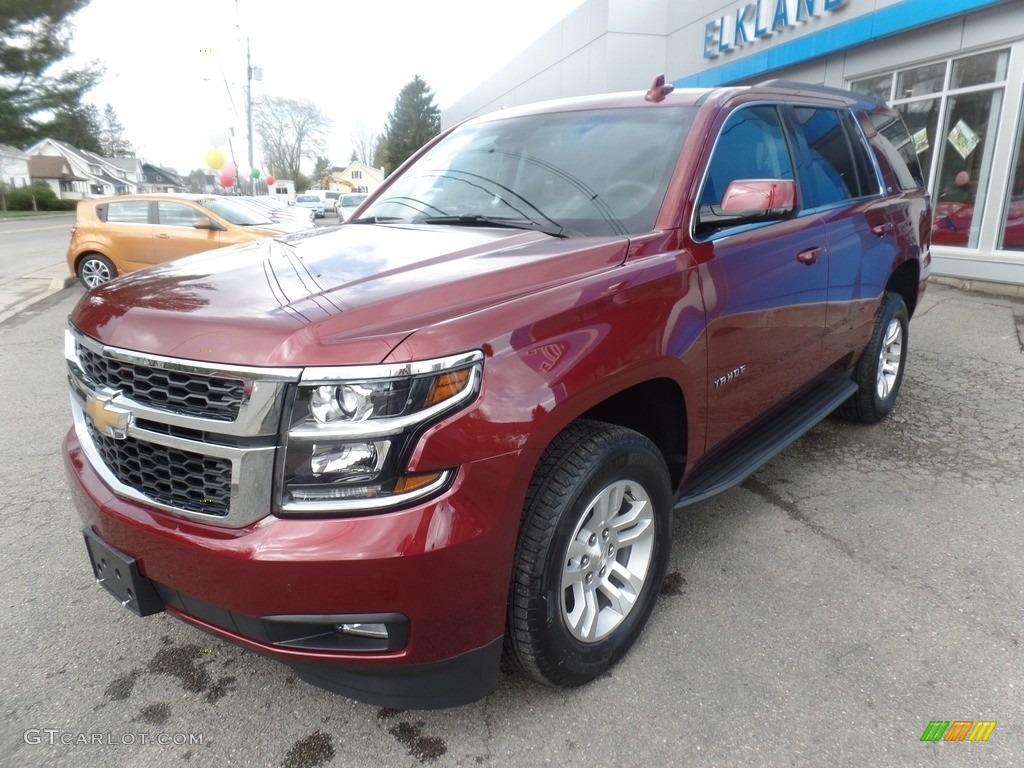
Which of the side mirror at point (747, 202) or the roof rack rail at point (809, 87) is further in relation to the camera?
the roof rack rail at point (809, 87)

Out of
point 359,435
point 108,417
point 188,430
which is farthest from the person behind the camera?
point 108,417

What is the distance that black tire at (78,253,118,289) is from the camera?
1080 centimetres

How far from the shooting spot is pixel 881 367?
4.41m

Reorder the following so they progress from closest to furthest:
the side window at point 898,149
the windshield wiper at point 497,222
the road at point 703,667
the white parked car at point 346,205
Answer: the road at point 703,667, the windshield wiper at point 497,222, the white parked car at point 346,205, the side window at point 898,149

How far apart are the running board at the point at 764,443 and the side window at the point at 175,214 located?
945cm

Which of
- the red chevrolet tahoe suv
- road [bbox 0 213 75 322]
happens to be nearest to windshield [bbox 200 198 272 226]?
road [bbox 0 213 75 322]

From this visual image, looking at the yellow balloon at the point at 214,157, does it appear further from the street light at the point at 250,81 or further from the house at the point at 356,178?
the house at the point at 356,178

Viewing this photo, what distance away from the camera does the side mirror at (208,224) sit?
31.7ft

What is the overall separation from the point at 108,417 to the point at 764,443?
2543mm

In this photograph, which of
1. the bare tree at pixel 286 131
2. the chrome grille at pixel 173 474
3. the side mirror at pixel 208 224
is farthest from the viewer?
the bare tree at pixel 286 131

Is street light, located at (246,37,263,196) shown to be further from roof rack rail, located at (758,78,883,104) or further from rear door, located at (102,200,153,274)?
roof rack rail, located at (758,78,883,104)

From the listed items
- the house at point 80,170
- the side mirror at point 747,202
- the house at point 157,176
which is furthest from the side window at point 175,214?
the house at point 157,176

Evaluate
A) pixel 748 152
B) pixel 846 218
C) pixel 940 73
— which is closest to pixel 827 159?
pixel 846 218

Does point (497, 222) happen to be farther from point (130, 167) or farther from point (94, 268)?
point (130, 167)
